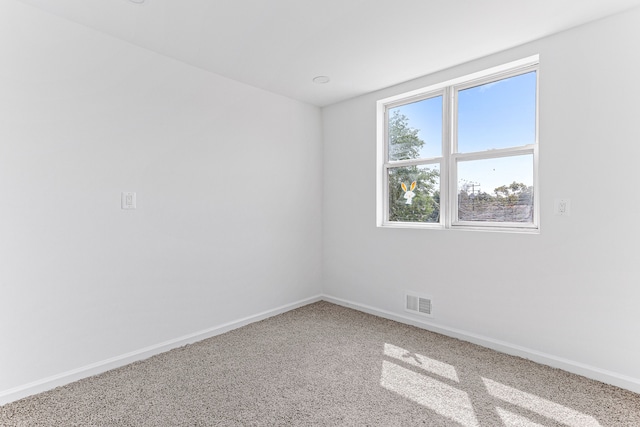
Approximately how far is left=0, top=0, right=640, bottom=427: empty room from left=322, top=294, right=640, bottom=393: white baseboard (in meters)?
0.01

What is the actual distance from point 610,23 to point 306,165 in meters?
2.72

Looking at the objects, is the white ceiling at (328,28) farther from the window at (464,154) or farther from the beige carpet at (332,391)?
the beige carpet at (332,391)

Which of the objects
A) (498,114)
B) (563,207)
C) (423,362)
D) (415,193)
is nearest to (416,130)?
(415,193)

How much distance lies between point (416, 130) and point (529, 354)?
2.17m

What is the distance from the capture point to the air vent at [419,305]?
2.98m

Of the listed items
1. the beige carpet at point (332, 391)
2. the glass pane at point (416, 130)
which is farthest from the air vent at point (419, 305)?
the glass pane at point (416, 130)

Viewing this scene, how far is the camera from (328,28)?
7.08ft

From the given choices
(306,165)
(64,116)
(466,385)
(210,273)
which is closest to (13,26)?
(64,116)

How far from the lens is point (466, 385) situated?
205cm

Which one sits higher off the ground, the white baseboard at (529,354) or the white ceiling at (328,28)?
the white ceiling at (328,28)

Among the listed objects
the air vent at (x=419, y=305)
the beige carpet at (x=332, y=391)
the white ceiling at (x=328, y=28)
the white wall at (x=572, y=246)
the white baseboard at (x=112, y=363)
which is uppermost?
the white ceiling at (x=328, y=28)

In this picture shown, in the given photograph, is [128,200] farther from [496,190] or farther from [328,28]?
[496,190]

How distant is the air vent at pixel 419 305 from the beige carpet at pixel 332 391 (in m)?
0.34

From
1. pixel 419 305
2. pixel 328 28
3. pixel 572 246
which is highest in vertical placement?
pixel 328 28
